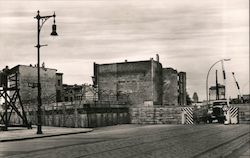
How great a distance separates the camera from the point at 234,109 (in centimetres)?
3856

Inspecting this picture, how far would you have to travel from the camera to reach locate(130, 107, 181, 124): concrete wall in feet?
140

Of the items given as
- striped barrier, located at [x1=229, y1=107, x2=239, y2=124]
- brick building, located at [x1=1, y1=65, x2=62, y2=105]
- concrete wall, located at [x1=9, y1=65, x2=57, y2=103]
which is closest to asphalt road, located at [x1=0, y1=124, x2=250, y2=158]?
striped barrier, located at [x1=229, y1=107, x2=239, y2=124]

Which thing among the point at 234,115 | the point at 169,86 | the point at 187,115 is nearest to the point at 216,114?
the point at 187,115

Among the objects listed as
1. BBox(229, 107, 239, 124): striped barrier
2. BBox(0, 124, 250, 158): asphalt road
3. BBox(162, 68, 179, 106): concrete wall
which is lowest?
BBox(0, 124, 250, 158): asphalt road

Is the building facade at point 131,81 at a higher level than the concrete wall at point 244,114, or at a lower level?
higher

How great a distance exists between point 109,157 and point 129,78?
63.8 m

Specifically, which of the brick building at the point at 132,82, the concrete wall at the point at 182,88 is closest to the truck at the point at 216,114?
the brick building at the point at 132,82

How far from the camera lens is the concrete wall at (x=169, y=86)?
278ft

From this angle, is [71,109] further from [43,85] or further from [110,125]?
[43,85]

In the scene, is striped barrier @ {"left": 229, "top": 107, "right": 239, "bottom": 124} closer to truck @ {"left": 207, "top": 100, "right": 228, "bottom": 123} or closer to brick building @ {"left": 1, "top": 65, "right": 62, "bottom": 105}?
truck @ {"left": 207, "top": 100, "right": 228, "bottom": 123}

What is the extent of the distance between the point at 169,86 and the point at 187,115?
147 ft

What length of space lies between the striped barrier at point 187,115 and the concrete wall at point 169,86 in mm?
41230

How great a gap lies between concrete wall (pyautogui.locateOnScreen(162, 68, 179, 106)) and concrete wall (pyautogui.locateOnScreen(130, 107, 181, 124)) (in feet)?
130

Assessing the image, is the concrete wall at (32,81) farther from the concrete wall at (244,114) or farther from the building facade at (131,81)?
the concrete wall at (244,114)
